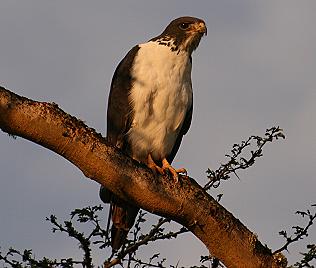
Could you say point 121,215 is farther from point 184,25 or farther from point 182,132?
point 184,25

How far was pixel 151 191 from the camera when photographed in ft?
13.3

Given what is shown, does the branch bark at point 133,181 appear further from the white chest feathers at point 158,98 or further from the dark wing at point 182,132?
the dark wing at point 182,132

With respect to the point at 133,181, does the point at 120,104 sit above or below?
above

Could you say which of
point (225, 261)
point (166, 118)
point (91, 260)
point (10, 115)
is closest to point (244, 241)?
point (225, 261)

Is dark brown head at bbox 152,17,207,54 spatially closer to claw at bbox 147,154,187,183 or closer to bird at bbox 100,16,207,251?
bird at bbox 100,16,207,251

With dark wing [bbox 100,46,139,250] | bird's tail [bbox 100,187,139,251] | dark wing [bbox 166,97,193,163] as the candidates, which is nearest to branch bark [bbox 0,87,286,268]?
bird's tail [bbox 100,187,139,251]

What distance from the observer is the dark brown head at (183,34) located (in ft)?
21.5

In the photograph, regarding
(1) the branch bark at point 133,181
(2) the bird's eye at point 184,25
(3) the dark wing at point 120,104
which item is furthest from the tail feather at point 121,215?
(2) the bird's eye at point 184,25

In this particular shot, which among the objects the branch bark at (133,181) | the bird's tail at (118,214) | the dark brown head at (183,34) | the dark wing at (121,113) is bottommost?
the branch bark at (133,181)

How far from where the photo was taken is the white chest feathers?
6074mm

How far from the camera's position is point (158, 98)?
19.8 ft

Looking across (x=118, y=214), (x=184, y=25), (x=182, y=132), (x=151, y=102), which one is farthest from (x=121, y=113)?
(x=184, y=25)

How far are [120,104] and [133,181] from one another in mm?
2286

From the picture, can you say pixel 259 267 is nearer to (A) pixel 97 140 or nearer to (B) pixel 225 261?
(B) pixel 225 261
